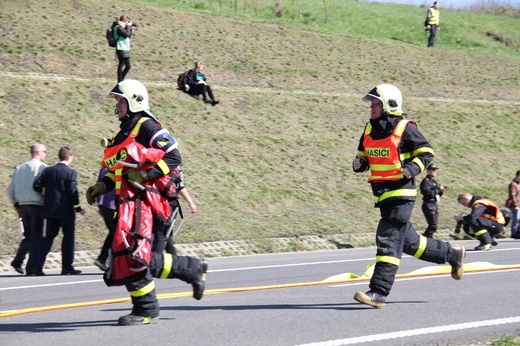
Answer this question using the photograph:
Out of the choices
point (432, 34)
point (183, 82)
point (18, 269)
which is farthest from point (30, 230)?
point (432, 34)

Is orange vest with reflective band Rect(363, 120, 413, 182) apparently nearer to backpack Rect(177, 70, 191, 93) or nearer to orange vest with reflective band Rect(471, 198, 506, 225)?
orange vest with reflective band Rect(471, 198, 506, 225)

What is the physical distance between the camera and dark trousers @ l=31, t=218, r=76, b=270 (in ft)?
47.7

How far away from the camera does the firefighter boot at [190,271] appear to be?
346 inches

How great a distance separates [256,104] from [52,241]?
48.6 ft

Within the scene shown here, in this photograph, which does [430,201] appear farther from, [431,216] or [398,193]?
[398,193]

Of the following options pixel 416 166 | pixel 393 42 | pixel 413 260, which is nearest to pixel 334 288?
pixel 416 166

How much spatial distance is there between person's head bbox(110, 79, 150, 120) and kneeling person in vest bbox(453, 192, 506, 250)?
41.5ft

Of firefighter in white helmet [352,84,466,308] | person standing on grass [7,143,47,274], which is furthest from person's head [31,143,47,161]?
firefighter in white helmet [352,84,466,308]

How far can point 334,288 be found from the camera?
11656 mm

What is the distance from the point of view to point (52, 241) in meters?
14.7

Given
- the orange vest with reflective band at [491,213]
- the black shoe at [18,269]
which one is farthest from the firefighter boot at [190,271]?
the orange vest with reflective band at [491,213]

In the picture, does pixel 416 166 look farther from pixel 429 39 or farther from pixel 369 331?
pixel 429 39

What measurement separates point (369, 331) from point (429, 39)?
117 ft

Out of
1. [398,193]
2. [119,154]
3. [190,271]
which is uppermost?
[119,154]
